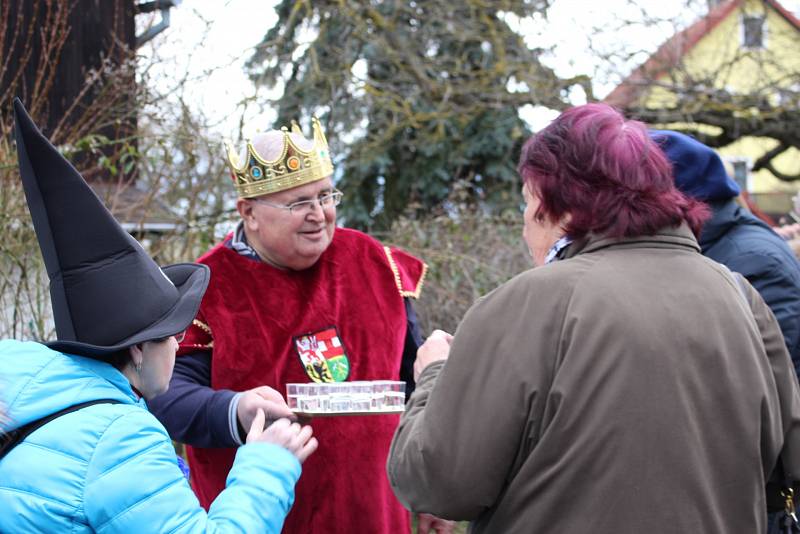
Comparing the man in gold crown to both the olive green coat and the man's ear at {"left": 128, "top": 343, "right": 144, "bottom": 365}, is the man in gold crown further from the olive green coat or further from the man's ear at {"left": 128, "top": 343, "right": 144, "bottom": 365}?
the olive green coat

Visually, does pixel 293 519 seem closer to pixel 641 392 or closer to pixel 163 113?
pixel 641 392

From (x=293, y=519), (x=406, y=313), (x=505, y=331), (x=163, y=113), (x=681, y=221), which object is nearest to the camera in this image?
(x=505, y=331)

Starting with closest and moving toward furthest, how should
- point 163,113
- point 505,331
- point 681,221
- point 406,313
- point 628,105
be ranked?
1. point 505,331
2. point 681,221
3. point 406,313
4. point 163,113
5. point 628,105

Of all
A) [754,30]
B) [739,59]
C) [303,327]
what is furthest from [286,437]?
[754,30]

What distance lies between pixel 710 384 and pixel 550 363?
335 mm

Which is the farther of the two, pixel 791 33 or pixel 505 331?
pixel 791 33

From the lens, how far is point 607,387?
5.85 feet

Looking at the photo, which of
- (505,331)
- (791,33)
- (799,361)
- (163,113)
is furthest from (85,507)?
(791,33)

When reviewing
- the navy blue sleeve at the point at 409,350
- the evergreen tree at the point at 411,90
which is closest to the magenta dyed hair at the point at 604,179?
the navy blue sleeve at the point at 409,350

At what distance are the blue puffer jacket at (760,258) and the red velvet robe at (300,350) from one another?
3.65 ft

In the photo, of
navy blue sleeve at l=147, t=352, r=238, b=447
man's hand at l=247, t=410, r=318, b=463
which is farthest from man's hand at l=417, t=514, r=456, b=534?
man's hand at l=247, t=410, r=318, b=463

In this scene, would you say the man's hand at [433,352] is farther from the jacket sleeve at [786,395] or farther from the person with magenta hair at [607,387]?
the jacket sleeve at [786,395]

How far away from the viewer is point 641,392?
1.78 metres

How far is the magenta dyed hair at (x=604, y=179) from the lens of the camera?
75.6 inches
